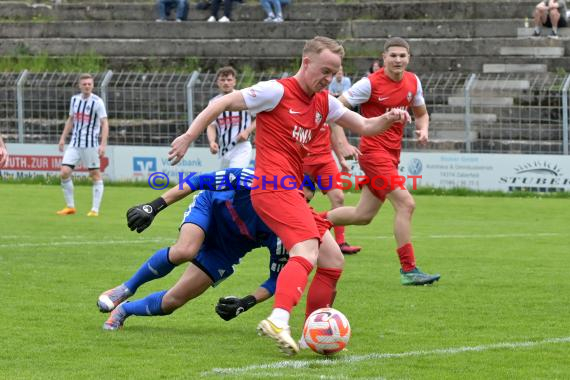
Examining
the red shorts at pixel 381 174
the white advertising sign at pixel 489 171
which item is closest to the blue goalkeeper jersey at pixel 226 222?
the red shorts at pixel 381 174

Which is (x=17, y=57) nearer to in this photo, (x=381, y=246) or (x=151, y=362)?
(x=381, y=246)

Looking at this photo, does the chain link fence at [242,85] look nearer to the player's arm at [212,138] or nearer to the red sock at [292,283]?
the player's arm at [212,138]

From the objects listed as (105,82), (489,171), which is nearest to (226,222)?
(489,171)

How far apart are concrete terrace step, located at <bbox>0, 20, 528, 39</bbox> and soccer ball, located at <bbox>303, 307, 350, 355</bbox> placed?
2140 cm

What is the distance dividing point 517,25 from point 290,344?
71.9 ft

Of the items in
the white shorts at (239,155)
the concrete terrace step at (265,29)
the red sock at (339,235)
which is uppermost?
the concrete terrace step at (265,29)

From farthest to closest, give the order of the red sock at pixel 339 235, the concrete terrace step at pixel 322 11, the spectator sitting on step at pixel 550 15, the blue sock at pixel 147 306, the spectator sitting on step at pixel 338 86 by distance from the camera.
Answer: the concrete terrace step at pixel 322 11, the spectator sitting on step at pixel 550 15, the spectator sitting on step at pixel 338 86, the red sock at pixel 339 235, the blue sock at pixel 147 306

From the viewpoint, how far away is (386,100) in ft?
38.2

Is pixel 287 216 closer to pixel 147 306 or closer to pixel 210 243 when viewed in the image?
pixel 210 243

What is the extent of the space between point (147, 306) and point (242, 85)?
63.9ft

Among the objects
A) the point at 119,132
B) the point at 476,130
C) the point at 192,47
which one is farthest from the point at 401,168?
the point at 192,47

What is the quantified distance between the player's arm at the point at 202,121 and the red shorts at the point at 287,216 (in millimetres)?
576

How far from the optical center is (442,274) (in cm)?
1189

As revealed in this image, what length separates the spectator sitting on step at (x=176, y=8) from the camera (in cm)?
3156
